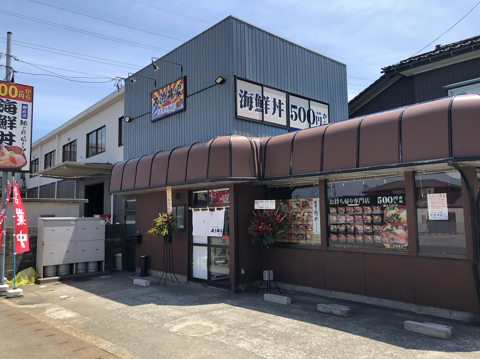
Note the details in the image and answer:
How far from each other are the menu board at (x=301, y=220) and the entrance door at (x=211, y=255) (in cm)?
162

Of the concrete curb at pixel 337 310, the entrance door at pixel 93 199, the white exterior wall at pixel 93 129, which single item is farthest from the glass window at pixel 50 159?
the concrete curb at pixel 337 310

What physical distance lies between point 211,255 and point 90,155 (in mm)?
13679

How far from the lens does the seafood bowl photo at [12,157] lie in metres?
11.9

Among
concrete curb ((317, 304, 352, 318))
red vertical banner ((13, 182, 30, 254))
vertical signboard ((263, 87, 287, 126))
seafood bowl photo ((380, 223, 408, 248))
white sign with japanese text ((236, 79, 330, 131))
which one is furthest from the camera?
vertical signboard ((263, 87, 287, 126))

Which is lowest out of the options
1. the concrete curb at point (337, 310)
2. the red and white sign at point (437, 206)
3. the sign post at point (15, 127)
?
the concrete curb at point (337, 310)

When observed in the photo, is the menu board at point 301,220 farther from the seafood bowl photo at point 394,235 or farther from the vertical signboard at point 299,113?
the vertical signboard at point 299,113

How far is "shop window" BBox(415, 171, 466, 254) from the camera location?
714 centimetres

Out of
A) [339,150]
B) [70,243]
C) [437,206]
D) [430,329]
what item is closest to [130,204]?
[70,243]

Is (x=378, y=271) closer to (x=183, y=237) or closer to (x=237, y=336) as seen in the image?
(x=237, y=336)

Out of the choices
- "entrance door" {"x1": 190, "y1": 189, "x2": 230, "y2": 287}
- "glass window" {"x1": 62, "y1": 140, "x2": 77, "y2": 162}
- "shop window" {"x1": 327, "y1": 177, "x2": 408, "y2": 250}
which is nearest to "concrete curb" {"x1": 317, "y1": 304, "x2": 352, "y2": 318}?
"shop window" {"x1": 327, "y1": 177, "x2": 408, "y2": 250}

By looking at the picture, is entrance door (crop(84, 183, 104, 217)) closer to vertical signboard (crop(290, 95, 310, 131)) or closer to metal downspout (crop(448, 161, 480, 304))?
vertical signboard (crop(290, 95, 310, 131))

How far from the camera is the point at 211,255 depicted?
1104cm

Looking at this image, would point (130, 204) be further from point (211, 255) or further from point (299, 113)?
point (299, 113)

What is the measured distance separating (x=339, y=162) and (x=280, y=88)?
5041 millimetres
